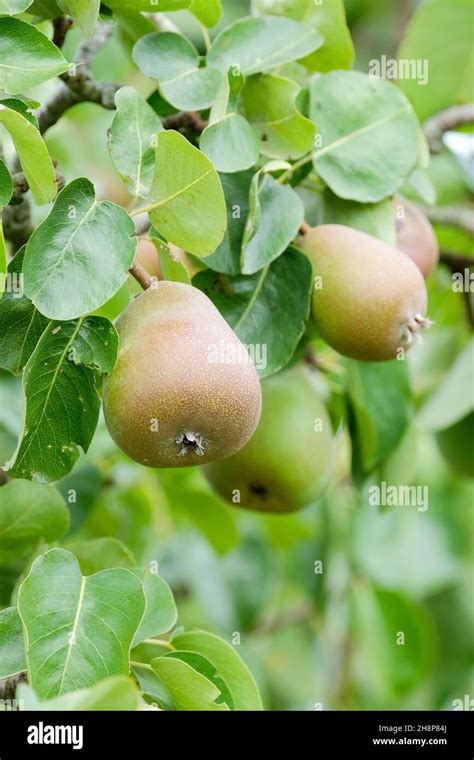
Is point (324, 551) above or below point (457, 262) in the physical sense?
below

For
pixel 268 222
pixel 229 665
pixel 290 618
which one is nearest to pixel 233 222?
pixel 268 222

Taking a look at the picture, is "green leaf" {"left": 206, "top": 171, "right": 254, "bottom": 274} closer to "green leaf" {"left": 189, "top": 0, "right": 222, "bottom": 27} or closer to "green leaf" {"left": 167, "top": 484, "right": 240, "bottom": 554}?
"green leaf" {"left": 189, "top": 0, "right": 222, "bottom": 27}

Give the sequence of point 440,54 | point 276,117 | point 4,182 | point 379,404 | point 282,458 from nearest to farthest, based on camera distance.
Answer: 1. point 4,182
2. point 276,117
3. point 282,458
4. point 379,404
5. point 440,54

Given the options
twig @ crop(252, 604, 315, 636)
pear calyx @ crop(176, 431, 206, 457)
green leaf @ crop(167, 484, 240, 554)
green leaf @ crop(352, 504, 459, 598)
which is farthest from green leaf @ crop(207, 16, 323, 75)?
twig @ crop(252, 604, 315, 636)

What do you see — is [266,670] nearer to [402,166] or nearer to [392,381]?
[392,381]

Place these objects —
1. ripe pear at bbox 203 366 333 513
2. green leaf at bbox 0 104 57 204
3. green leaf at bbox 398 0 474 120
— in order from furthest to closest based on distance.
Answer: green leaf at bbox 398 0 474 120 < ripe pear at bbox 203 366 333 513 < green leaf at bbox 0 104 57 204

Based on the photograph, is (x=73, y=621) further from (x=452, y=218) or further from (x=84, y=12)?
(x=452, y=218)

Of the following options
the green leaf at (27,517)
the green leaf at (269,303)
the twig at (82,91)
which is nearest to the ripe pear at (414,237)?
the green leaf at (269,303)
